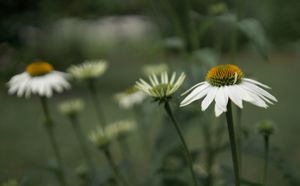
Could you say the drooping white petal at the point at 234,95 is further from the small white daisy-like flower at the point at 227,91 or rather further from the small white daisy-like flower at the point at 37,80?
the small white daisy-like flower at the point at 37,80

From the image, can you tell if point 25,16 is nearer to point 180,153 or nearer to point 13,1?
point 13,1

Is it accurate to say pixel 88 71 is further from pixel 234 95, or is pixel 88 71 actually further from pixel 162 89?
pixel 234 95

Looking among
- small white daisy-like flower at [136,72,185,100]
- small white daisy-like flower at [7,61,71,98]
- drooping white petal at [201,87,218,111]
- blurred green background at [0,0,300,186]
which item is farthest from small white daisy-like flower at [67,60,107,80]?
drooping white petal at [201,87,218,111]

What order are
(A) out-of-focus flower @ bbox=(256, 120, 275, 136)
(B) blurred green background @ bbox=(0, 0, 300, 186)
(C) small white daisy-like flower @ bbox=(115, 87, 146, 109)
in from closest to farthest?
(A) out-of-focus flower @ bbox=(256, 120, 275, 136) < (B) blurred green background @ bbox=(0, 0, 300, 186) < (C) small white daisy-like flower @ bbox=(115, 87, 146, 109)

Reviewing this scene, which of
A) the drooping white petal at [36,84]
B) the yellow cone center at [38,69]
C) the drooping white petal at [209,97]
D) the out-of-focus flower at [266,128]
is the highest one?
the yellow cone center at [38,69]

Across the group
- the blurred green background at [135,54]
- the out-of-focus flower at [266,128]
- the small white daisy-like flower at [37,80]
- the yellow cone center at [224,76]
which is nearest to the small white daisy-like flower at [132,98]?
the blurred green background at [135,54]

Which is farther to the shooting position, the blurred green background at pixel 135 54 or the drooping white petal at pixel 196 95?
the blurred green background at pixel 135 54

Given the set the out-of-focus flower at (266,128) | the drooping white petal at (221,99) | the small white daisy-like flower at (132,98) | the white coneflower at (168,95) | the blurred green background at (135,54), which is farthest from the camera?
the small white daisy-like flower at (132,98)

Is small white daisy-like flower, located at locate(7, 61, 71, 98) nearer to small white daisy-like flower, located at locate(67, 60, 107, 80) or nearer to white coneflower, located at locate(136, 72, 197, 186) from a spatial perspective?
small white daisy-like flower, located at locate(67, 60, 107, 80)
